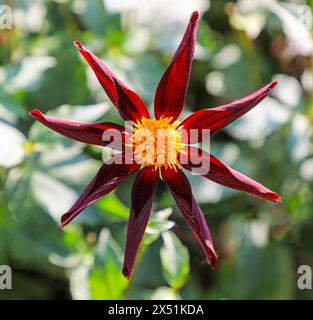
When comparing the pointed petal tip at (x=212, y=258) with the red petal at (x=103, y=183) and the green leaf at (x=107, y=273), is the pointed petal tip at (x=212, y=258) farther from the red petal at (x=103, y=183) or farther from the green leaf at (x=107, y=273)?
the green leaf at (x=107, y=273)

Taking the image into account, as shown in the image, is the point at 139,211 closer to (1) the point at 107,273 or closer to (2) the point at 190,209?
(2) the point at 190,209

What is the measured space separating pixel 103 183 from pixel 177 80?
0.28m

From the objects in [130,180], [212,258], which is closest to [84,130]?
[212,258]

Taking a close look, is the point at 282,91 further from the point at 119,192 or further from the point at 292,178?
the point at 119,192

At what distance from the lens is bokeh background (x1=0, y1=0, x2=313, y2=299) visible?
1833mm

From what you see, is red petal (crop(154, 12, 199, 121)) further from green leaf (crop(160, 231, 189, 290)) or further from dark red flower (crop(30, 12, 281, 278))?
green leaf (crop(160, 231, 189, 290))

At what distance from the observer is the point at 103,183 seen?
53.7 inches

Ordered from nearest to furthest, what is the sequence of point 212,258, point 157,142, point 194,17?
1. point 212,258
2. point 194,17
3. point 157,142

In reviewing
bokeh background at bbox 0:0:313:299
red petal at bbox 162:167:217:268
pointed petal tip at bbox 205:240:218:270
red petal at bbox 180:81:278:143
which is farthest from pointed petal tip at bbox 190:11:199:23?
bokeh background at bbox 0:0:313:299

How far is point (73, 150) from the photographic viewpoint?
6.18 ft

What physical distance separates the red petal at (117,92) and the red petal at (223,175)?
0.47 feet

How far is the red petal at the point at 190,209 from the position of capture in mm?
1265

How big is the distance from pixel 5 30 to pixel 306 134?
3.25 feet

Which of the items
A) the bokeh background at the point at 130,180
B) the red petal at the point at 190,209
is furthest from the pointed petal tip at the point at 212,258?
the bokeh background at the point at 130,180
